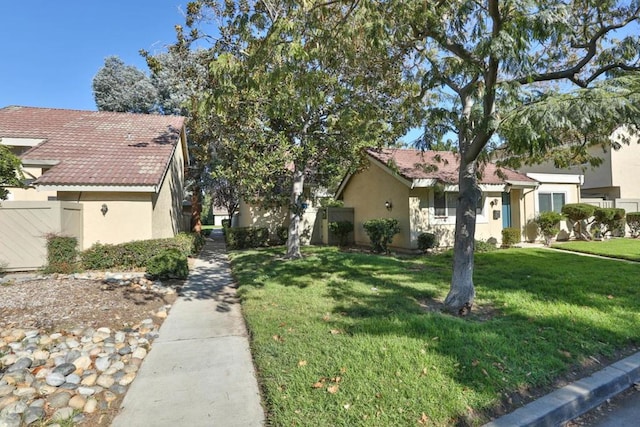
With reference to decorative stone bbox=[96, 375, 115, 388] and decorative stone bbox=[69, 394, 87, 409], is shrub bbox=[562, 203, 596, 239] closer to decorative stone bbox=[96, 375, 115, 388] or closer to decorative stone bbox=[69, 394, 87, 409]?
decorative stone bbox=[96, 375, 115, 388]

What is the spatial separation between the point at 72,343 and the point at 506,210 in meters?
16.6

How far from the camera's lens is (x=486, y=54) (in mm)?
4723

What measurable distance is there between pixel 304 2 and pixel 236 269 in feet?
24.4

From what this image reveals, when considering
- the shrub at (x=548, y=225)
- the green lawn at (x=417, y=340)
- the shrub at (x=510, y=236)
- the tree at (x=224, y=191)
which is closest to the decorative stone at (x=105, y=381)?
the green lawn at (x=417, y=340)

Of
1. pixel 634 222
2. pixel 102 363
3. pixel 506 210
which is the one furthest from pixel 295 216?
pixel 634 222

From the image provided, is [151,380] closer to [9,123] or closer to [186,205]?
[9,123]

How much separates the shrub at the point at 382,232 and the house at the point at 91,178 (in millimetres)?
7754

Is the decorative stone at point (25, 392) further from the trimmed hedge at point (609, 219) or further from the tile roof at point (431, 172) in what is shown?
the trimmed hedge at point (609, 219)

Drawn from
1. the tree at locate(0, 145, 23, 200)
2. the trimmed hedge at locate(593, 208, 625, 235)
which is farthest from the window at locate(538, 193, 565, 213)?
the tree at locate(0, 145, 23, 200)

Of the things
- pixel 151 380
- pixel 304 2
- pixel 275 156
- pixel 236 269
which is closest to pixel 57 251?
pixel 236 269

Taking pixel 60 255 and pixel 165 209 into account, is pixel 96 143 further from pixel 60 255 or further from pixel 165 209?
pixel 60 255

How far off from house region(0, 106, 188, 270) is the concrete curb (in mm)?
10605

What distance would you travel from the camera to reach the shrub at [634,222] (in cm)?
1695

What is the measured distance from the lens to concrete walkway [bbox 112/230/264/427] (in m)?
3.19
